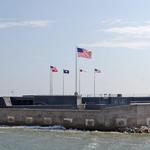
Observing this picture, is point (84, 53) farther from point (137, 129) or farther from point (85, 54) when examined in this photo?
point (137, 129)

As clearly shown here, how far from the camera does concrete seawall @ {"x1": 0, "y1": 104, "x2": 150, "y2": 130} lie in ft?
162

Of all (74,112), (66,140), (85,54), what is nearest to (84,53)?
(85,54)

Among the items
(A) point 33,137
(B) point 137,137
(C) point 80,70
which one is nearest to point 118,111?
(B) point 137,137

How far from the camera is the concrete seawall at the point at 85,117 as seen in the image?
4934 centimetres

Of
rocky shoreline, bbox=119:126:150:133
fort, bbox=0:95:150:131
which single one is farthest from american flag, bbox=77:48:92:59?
rocky shoreline, bbox=119:126:150:133

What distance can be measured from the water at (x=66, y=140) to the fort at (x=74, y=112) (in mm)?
1523

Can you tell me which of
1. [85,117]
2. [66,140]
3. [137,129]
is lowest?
[66,140]

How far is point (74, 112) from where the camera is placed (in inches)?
2073

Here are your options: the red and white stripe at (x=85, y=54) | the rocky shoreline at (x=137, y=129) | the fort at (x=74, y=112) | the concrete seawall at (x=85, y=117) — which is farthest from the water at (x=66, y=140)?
the red and white stripe at (x=85, y=54)

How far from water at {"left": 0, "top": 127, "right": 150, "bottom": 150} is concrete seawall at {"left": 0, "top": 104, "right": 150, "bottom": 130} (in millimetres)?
1418

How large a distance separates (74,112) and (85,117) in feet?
4.26

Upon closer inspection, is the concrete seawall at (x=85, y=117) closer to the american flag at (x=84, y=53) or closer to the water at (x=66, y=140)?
the water at (x=66, y=140)

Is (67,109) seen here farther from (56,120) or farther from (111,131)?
(111,131)

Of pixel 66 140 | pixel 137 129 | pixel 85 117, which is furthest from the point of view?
Result: pixel 85 117
